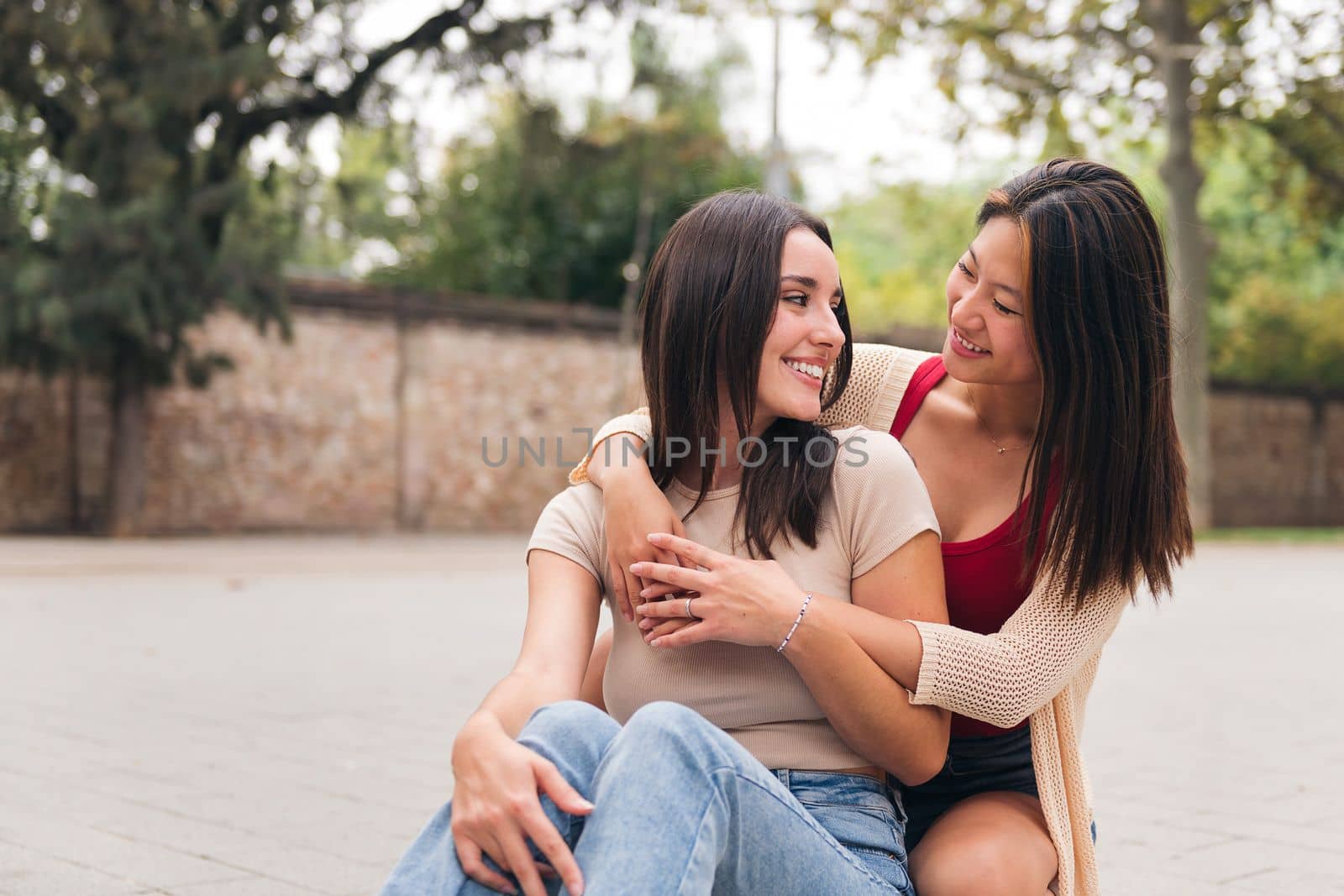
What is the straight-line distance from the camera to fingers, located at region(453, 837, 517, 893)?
192 centimetres

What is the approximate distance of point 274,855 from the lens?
3873 mm

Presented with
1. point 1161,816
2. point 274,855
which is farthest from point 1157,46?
point 274,855

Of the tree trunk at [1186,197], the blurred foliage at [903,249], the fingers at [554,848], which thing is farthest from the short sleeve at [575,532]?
the tree trunk at [1186,197]

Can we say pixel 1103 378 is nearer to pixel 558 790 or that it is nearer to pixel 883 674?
pixel 883 674

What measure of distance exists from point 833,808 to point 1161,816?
2.70 meters

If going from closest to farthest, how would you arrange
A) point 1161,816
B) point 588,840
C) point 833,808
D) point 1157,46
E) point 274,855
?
point 588,840
point 833,808
point 274,855
point 1161,816
point 1157,46

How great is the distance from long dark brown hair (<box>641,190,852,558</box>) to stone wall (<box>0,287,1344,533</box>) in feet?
52.3

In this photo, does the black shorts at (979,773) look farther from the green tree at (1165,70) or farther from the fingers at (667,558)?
the green tree at (1165,70)

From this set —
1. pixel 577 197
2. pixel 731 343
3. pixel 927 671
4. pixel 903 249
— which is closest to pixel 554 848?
pixel 927 671

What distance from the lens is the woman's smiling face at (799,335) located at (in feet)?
7.82

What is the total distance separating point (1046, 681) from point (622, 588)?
70 cm

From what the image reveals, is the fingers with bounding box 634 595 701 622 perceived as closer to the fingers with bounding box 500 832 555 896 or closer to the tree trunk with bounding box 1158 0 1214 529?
the fingers with bounding box 500 832 555 896

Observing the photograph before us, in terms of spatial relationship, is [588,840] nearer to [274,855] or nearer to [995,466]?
[995,466]

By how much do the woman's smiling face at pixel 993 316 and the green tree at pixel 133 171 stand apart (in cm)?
1550
